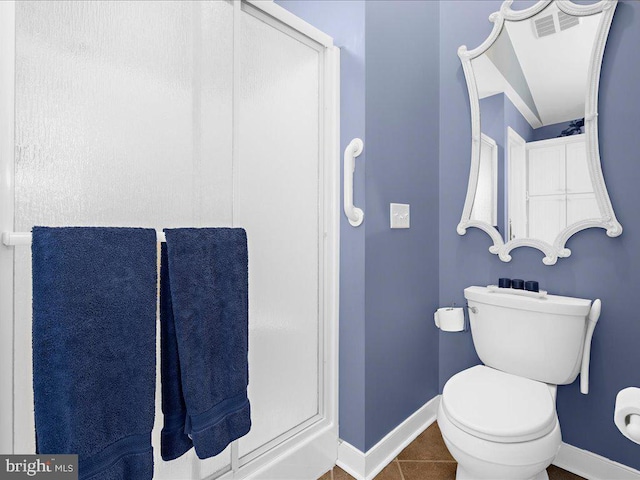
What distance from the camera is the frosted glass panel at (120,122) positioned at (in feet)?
2.77

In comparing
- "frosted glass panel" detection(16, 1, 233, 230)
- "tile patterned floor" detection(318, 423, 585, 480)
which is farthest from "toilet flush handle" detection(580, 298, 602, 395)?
"frosted glass panel" detection(16, 1, 233, 230)

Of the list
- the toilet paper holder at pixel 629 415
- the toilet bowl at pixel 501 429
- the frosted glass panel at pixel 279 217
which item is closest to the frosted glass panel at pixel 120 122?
the frosted glass panel at pixel 279 217

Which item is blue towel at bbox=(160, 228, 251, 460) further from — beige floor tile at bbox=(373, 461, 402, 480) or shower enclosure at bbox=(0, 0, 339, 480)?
beige floor tile at bbox=(373, 461, 402, 480)

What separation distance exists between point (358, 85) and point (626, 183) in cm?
117

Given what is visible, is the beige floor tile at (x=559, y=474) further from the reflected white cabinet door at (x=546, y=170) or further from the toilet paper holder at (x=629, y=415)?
the reflected white cabinet door at (x=546, y=170)

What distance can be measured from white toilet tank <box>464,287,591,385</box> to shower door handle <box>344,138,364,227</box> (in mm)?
713

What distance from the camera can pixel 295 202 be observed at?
4.76 ft

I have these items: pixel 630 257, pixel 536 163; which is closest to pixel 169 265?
pixel 536 163

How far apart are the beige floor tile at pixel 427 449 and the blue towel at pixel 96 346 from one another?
125 centimetres

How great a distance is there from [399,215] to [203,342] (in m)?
1.07

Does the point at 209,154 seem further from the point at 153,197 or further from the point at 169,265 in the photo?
the point at 169,265

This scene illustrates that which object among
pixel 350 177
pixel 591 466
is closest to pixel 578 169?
pixel 350 177

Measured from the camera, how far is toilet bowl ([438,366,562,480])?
1104 millimetres

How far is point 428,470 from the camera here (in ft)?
5.09
